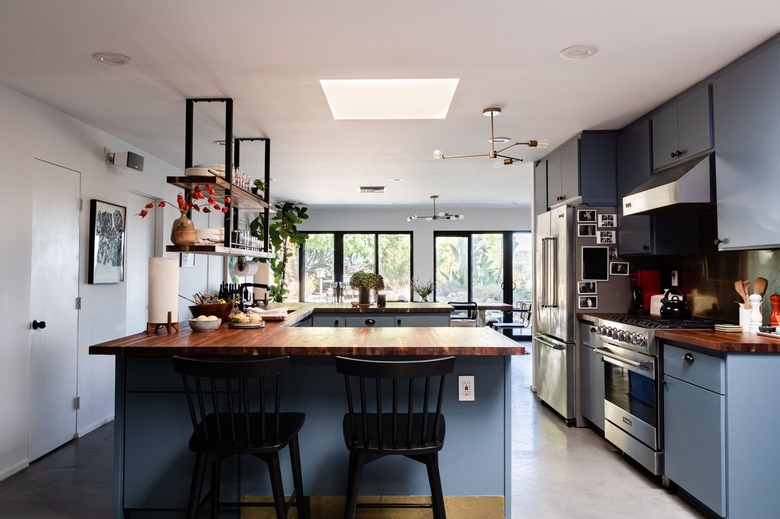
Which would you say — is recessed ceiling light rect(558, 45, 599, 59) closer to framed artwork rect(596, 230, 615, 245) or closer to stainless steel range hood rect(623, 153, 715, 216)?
stainless steel range hood rect(623, 153, 715, 216)

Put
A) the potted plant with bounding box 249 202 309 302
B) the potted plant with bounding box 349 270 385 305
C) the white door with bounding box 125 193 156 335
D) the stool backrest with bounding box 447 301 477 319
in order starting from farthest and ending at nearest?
the stool backrest with bounding box 447 301 477 319 < the potted plant with bounding box 249 202 309 302 < the potted plant with bounding box 349 270 385 305 < the white door with bounding box 125 193 156 335

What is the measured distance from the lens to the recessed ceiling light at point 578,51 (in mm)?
2857

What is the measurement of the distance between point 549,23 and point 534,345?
3.78 metres

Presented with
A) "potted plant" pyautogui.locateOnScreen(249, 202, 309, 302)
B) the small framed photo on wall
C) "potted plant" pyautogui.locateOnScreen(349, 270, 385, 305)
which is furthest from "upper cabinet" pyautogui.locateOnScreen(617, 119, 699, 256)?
"potted plant" pyautogui.locateOnScreen(249, 202, 309, 302)

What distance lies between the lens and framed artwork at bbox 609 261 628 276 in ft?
15.0

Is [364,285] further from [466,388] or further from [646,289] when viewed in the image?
[466,388]

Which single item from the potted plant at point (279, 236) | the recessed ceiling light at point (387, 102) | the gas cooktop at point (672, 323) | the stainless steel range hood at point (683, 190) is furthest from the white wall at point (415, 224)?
the stainless steel range hood at point (683, 190)

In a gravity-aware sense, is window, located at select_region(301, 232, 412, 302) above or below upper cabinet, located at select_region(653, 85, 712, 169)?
below

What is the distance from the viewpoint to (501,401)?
269cm

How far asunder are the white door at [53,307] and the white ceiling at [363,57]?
0.64 meters

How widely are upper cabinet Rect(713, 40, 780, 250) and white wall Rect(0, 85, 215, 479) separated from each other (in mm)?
4487

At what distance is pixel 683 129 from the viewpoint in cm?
355

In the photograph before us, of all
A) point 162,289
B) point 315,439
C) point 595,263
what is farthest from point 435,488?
point 595,263

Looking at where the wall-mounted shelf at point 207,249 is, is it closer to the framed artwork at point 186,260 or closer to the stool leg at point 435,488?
the stool leg at point 435,488
